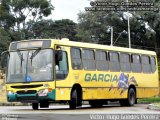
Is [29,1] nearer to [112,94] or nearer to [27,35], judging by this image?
[27,35]

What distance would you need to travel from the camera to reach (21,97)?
23984 millimetres

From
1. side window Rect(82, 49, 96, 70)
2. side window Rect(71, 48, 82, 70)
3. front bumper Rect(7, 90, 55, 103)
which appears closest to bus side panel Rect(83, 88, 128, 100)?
side window Rect(82, 49, 96, 70)

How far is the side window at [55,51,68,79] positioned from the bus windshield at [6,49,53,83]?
38 centimetres

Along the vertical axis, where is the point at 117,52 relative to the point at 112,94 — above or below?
above

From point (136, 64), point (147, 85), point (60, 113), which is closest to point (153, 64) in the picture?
point (147, 85)

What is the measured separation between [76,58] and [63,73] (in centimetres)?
151

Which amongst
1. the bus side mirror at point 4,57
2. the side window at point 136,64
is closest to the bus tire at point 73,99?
the bus side mirror at point 4,57

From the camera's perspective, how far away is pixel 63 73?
2423cm

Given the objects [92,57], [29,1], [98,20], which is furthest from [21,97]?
[29,1]

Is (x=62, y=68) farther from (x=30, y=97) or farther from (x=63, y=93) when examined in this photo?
(x=30, y=97)

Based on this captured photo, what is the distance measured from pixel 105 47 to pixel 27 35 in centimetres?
5979

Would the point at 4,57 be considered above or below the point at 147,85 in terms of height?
above

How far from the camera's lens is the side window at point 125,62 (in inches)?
1171

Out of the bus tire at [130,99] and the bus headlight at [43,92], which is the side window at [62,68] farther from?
the bus tire at [130,99]
